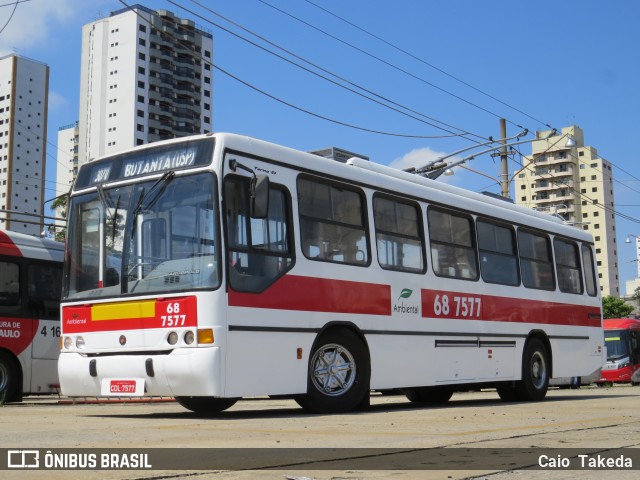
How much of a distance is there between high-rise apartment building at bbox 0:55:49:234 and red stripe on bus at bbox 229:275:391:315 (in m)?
128

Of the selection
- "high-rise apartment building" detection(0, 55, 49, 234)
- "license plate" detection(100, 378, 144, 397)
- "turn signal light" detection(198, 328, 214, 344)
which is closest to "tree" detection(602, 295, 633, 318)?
"high-rise apartment building" detection(0, 55, 49, 234)

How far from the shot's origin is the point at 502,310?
14.8 m

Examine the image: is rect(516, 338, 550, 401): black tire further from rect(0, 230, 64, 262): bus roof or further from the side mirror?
rect(0, 230, 64, 262): bus roof

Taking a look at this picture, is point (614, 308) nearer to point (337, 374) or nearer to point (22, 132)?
point (22, 132)

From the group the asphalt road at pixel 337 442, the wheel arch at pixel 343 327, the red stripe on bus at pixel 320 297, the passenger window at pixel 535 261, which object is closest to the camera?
the asphalt road at pixel 337 442

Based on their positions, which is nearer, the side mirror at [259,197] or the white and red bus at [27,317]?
the side mirror at [259,197]

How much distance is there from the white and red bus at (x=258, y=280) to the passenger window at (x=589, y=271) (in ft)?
15.5

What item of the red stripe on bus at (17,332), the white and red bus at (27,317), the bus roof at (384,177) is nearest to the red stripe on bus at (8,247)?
the white and red bus at (27,317)

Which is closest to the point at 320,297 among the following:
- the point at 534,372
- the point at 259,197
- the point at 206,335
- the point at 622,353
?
the point at 259,197

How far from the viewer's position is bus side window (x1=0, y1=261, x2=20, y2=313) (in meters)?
16.4

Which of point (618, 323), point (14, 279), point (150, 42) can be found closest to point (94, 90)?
point (150, 42)

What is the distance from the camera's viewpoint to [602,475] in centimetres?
531

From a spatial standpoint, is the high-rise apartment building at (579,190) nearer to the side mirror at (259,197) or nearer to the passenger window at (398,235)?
the passenger window at (398,235)

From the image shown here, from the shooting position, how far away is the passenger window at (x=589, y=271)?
1780cm
